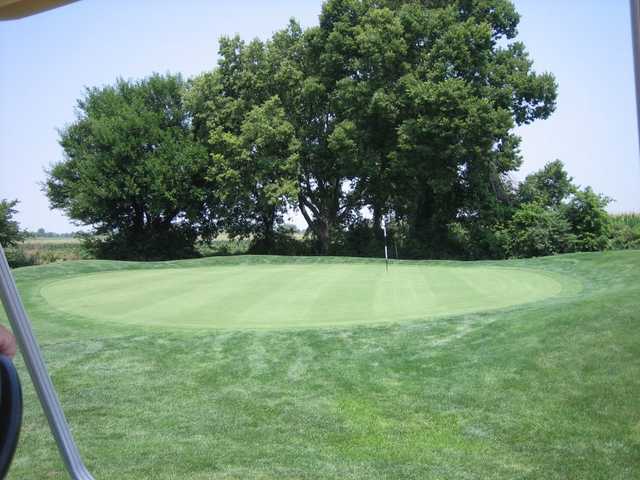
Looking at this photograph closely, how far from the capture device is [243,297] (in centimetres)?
346

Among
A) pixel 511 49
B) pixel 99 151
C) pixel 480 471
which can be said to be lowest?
pixel 480 471

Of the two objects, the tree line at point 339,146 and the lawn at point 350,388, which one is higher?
the tree line at point 339,146

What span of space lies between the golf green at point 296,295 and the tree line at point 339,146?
108 inches

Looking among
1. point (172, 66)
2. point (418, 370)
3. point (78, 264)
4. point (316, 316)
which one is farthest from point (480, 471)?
point (172, 66)

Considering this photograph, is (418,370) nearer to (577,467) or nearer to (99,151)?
(577,467)

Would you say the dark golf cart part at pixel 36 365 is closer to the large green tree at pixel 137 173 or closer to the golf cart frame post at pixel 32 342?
the golf cart frame post at pixel 32 342

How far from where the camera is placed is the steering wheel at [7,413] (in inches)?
23.3

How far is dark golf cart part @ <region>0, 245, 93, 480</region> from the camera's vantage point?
1229mm

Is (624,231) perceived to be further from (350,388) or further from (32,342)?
(32,342)

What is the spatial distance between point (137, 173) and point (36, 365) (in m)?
8.30

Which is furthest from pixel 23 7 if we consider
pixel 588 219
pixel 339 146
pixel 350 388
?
pixel 339 146

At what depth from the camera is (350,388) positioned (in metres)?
2.09

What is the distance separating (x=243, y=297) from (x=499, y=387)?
184cm

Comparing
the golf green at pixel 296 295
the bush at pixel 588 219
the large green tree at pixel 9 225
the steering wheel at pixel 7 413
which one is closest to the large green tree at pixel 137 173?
the large green tree at pixel 9 225
